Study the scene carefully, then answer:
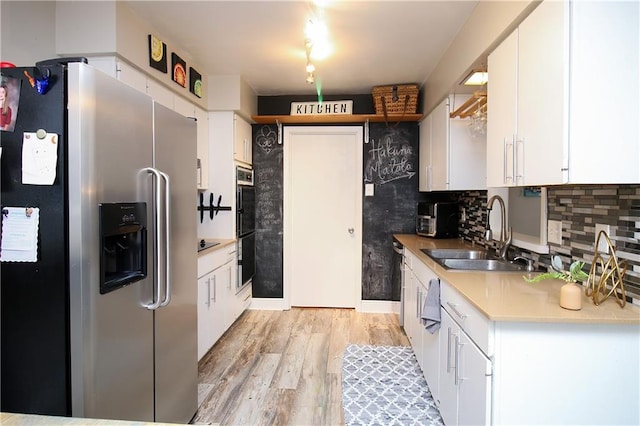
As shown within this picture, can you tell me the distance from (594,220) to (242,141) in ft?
10.2

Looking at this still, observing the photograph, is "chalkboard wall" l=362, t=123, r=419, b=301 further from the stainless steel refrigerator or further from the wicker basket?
the stainless steel refrigerator

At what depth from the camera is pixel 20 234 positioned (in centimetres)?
122

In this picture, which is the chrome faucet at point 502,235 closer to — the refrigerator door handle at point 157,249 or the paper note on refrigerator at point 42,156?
the refrigerator door handle at point 157,249

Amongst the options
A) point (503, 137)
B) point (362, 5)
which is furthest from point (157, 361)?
point (362, 5)

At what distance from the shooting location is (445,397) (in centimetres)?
186

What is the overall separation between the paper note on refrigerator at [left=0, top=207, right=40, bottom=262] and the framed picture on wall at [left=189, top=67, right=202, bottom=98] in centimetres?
213

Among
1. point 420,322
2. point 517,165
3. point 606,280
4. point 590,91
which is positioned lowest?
point 420,322

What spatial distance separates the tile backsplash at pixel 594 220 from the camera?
1386mm

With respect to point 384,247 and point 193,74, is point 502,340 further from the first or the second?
point 193,74

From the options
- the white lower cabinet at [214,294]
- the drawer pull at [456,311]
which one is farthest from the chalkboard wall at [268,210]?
the drawer pull at [456,311]

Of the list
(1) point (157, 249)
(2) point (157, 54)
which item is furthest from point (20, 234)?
(2) point (157, 54)

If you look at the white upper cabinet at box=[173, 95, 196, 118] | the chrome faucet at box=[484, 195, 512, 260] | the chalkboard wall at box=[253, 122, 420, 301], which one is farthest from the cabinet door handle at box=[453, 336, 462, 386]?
the white upper cabinet at box=[173, 95, 196, 118]

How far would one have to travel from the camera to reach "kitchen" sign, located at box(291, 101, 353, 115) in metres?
3.92

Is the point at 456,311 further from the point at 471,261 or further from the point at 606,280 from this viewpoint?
the point at 471,261
